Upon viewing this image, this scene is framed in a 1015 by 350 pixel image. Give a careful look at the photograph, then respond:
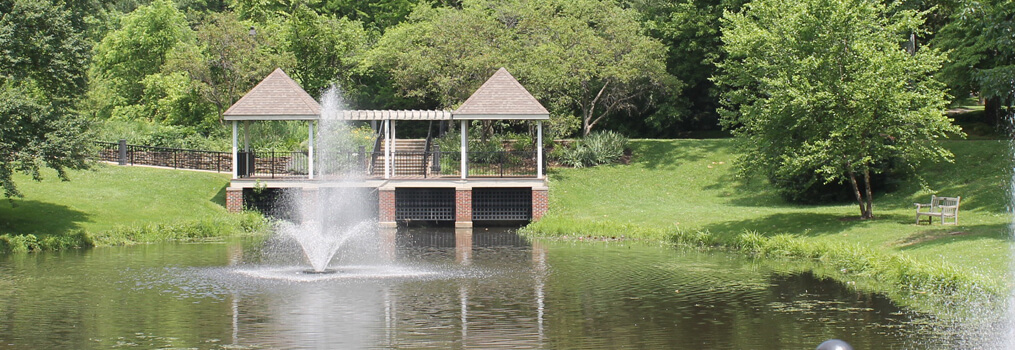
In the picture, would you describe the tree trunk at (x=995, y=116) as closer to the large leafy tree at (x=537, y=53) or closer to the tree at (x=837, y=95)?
the large leafy tree at (x=537, y=53)

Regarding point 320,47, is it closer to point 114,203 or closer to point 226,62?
point 226,62

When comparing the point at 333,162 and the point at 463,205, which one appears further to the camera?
the point at 333,162

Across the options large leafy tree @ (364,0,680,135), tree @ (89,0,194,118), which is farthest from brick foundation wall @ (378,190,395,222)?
tree @ (89,0,194,118)

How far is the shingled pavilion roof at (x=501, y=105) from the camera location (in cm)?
3544

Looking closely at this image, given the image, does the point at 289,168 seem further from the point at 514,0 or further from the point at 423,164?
the point at 514,0

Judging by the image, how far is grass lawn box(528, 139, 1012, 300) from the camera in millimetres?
22516

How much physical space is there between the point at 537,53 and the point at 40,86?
20136 mm

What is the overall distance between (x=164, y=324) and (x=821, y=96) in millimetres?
16676

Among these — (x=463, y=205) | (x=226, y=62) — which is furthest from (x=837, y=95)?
(x=226, y=62)

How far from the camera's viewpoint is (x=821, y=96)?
24.8m

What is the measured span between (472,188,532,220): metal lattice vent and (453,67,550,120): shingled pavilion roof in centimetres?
284

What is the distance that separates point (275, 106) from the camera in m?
35.0

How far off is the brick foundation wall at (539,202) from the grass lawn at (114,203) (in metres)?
9.86

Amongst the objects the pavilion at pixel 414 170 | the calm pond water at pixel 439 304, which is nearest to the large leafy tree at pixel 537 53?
the pavilion at pixel 414 170
